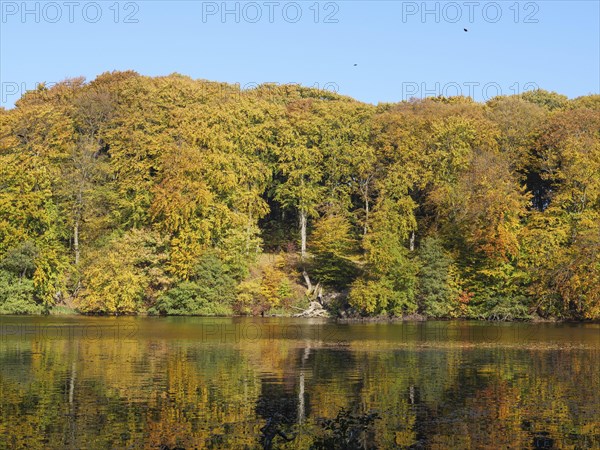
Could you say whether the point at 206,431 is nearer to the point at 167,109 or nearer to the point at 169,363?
the point at 169,363

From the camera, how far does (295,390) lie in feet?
93.0

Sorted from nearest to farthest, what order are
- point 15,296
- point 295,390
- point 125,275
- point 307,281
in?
point 295,390
point 125,275
point 15,296
point 307,281

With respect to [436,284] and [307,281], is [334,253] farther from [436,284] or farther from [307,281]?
[436,284]

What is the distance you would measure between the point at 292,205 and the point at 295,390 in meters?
54.9

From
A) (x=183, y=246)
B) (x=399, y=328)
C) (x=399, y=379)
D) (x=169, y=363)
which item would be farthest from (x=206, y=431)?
(x=183, y=246)

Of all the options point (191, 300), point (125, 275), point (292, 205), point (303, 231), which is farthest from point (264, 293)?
point (292, 205)

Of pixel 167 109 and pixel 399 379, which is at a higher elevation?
pixel 167 109

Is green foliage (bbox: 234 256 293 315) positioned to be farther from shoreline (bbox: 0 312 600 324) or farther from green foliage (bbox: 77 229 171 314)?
green foliage (bbox: 77 229 171 314)

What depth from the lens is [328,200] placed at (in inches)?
3078

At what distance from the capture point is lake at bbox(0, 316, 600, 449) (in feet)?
68.5

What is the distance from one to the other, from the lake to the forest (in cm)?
1858

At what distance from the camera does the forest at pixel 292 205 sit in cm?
6875

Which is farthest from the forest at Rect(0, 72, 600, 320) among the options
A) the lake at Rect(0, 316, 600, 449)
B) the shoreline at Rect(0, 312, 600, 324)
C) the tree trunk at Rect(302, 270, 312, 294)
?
the lake at Rect(0, 316, 600, 449)

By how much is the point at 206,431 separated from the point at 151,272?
49.8 m
